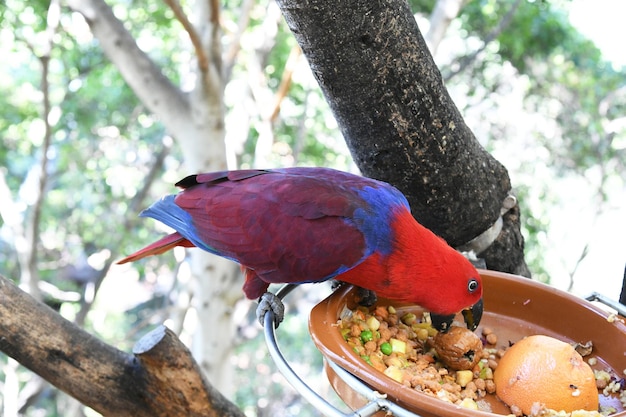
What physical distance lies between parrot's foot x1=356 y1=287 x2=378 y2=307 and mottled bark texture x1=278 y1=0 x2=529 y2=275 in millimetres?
217

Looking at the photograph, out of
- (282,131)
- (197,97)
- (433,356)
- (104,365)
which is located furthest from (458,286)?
(282,131)

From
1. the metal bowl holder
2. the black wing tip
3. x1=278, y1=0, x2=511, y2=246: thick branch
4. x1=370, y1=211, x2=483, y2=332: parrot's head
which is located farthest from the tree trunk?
the metal bowl holder

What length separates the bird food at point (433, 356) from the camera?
98cm

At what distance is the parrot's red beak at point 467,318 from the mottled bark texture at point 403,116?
213 millimetres

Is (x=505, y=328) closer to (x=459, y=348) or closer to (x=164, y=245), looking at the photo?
(x=459, y=348)

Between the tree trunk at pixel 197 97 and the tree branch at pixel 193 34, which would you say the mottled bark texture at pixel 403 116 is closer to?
the tree branch at pixel 193 34

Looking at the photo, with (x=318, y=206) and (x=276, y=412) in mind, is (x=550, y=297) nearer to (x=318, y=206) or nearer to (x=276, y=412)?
(x=318, y=206)

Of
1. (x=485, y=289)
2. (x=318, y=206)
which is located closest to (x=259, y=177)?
(x=318, y=206)

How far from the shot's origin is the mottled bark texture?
3.35 ft

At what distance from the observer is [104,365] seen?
4.44 ft

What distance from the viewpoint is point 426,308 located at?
1181 mm

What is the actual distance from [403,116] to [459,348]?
17.0 inches

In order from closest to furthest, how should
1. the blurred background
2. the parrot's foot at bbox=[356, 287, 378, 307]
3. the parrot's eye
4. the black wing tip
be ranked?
the parrot's eye
the parrot's foot at bbox=[356, 287, 378, 307]
the black wing tip
the blurred background

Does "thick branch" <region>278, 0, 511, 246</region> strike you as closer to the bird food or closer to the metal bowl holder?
the bird food
